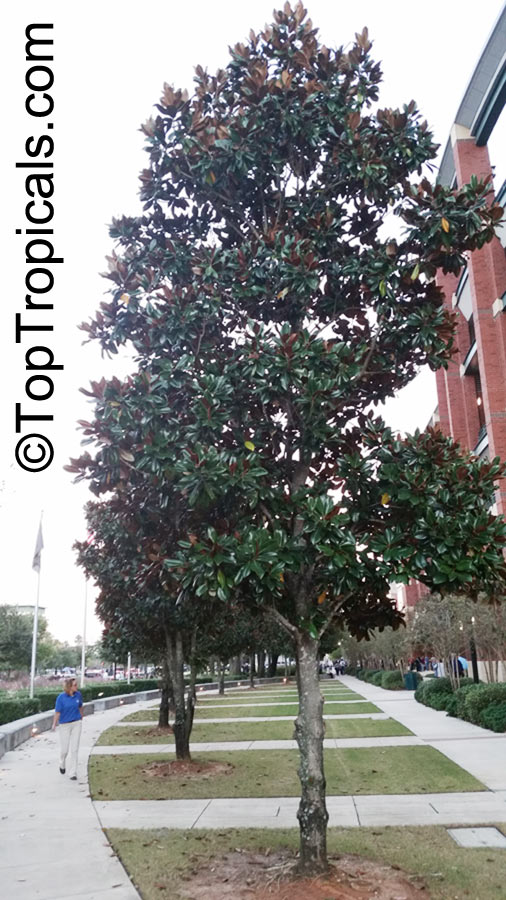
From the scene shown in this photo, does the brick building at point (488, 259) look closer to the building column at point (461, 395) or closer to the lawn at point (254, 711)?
the building column at point (461, 395)

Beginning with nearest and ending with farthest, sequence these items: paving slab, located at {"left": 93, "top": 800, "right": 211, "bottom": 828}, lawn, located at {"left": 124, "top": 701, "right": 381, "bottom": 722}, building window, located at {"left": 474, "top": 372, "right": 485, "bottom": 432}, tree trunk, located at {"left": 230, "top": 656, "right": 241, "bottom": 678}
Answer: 1. paving slab, located at {"left": 93, "top": 800, "right": 211, "bottom": 828}
2. lawn, located at {"left": 124, "top": 701, "right": 381, "bottom": 722}
3. building window, located at {"left": 474, "top": 372, "right": 485, "bottom": 432}
4. tree trunk, located at {"left": 230, "top": 656, "right": 241, "bottom": 678}

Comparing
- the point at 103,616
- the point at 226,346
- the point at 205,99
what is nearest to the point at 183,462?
the point at 226,346

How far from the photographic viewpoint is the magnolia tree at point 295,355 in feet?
20.6

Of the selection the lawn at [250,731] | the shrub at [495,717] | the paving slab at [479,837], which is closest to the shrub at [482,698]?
the shrub at [495,717]

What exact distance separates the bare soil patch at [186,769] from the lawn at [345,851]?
3.73 meters

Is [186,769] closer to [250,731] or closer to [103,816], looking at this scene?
[103,816]

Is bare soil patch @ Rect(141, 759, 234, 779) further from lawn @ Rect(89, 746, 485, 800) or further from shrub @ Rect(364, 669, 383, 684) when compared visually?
shrub @ Rect(364, 669, 383, 684)

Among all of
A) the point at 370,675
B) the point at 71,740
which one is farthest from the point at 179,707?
the point at 370,675

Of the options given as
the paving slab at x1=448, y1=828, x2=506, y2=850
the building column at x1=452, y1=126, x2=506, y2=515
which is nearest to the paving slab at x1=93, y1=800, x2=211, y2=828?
the paving slab at x1=448, y1=828, x2=506, y2=850

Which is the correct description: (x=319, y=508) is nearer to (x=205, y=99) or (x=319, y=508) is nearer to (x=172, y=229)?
(x=172, y=229)

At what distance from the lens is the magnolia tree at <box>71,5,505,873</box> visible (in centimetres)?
629

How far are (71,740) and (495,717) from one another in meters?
9.33

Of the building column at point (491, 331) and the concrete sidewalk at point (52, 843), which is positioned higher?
the building column at point (491, 331)

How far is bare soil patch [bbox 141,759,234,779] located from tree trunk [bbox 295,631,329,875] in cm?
546
